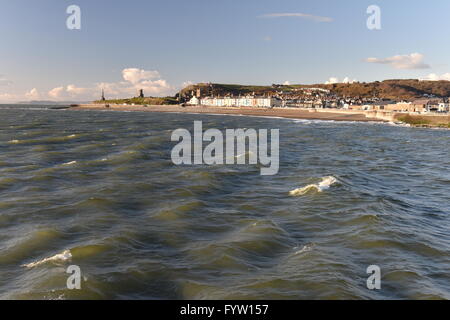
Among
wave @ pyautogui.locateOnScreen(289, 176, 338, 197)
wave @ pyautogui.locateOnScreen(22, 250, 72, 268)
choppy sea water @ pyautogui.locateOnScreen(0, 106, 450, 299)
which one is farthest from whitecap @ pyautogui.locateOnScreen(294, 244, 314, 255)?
wave @ pyautogui.locateOnScreen(289, 176, 338, 197)

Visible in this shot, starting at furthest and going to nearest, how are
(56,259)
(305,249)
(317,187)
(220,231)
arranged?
(317,187), (220,231), (305,249), (56,259)

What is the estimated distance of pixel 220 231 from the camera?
64.7 feet

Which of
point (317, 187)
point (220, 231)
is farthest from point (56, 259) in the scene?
point (317, 187)

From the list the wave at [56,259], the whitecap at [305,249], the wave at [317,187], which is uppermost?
the wave at [317,187]

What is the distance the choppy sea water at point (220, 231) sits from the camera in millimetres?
13945

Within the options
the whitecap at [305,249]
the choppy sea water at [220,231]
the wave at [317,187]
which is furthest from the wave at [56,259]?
the wave at [317,187]

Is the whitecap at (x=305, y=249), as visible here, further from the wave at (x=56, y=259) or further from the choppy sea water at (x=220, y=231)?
the wave at (x=56, y=259)

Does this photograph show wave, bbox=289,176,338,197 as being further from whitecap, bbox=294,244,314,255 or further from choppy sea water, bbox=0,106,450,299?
whitecap, bbox=294,244,314,255

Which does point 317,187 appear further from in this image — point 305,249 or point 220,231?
point 305,249

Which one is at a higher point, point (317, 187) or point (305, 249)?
point (317, 187)

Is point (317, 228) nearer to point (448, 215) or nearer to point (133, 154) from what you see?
point (448, 215)

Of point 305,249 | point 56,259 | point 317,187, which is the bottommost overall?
point 305,249

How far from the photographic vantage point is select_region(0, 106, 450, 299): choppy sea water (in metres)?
13.9
